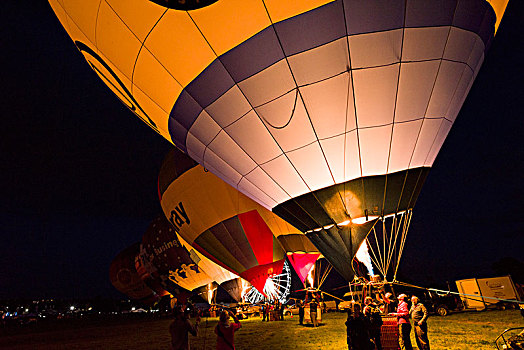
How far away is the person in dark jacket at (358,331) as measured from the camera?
13.5ft

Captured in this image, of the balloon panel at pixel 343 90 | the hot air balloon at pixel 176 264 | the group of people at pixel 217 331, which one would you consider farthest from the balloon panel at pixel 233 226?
the group of people at pixel 217 331

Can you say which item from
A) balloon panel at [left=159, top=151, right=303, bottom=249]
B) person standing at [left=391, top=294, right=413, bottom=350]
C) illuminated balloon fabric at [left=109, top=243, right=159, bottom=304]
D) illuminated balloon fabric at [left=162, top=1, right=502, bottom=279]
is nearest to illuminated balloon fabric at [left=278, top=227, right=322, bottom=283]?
balloon panel at [left=159, top=151, right=303, bottom=249]

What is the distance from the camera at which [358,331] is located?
4.17 meters

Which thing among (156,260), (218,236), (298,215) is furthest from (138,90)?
(156,260)

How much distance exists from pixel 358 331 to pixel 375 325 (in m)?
0.70

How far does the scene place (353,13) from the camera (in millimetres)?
4562

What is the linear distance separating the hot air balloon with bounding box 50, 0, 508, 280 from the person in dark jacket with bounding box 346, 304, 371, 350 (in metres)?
1.32

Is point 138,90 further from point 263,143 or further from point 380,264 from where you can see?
point 380,264

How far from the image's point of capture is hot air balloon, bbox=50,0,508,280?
4715mm

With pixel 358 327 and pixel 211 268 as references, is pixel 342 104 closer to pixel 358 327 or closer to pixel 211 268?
pixel 358 327

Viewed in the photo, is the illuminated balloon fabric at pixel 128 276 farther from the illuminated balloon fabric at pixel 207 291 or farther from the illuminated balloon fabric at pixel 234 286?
the illuminated balloon fabric at pixel 234 286

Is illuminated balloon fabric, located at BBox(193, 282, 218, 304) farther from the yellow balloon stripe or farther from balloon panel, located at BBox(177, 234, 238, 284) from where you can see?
the yellow balloon stripe

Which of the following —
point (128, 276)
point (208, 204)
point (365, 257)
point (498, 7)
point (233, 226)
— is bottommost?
point (365, 257)

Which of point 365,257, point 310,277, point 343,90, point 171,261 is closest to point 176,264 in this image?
point 171,261
